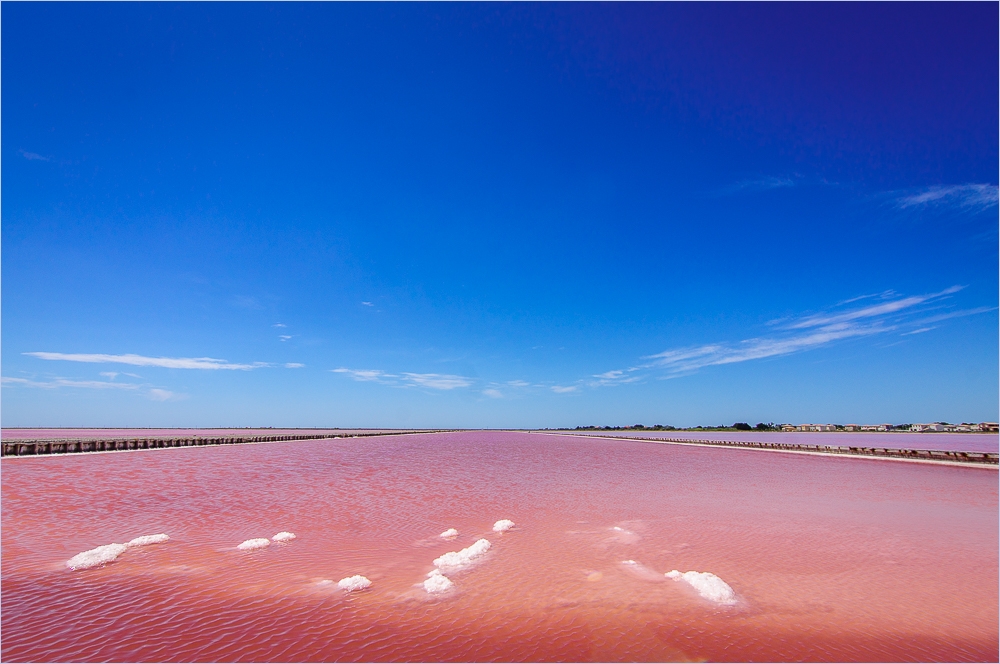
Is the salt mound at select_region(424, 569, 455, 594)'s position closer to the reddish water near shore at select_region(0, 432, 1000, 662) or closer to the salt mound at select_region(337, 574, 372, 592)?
the reddish water near shore at select_region(0, 432, 1000, 662)

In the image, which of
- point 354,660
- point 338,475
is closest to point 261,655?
point 354,660

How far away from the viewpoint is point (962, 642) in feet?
22.6

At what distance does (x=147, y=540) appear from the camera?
1159 centimetres

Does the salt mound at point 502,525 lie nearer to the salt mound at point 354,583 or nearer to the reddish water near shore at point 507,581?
the reddish water near shore at point 507,581

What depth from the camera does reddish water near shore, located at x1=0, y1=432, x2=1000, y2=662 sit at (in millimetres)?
6676

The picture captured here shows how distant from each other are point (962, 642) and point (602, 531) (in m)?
7.71

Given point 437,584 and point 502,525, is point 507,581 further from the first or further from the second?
point 502,525

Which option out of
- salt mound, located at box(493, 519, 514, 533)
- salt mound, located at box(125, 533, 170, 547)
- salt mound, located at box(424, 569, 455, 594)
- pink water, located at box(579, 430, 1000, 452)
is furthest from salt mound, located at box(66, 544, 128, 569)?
pink water, located at box(579, 430, 1000, 452)

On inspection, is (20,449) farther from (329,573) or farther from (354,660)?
(354,660)

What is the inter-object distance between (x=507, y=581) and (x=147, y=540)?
947cm

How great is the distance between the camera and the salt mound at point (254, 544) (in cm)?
1120

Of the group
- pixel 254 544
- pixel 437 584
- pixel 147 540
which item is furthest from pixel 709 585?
pixel 147 540

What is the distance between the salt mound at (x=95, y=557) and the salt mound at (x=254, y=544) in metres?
2.48

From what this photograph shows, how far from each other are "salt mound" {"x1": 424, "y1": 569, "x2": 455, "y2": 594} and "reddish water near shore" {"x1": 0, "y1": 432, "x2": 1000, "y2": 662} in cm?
17
